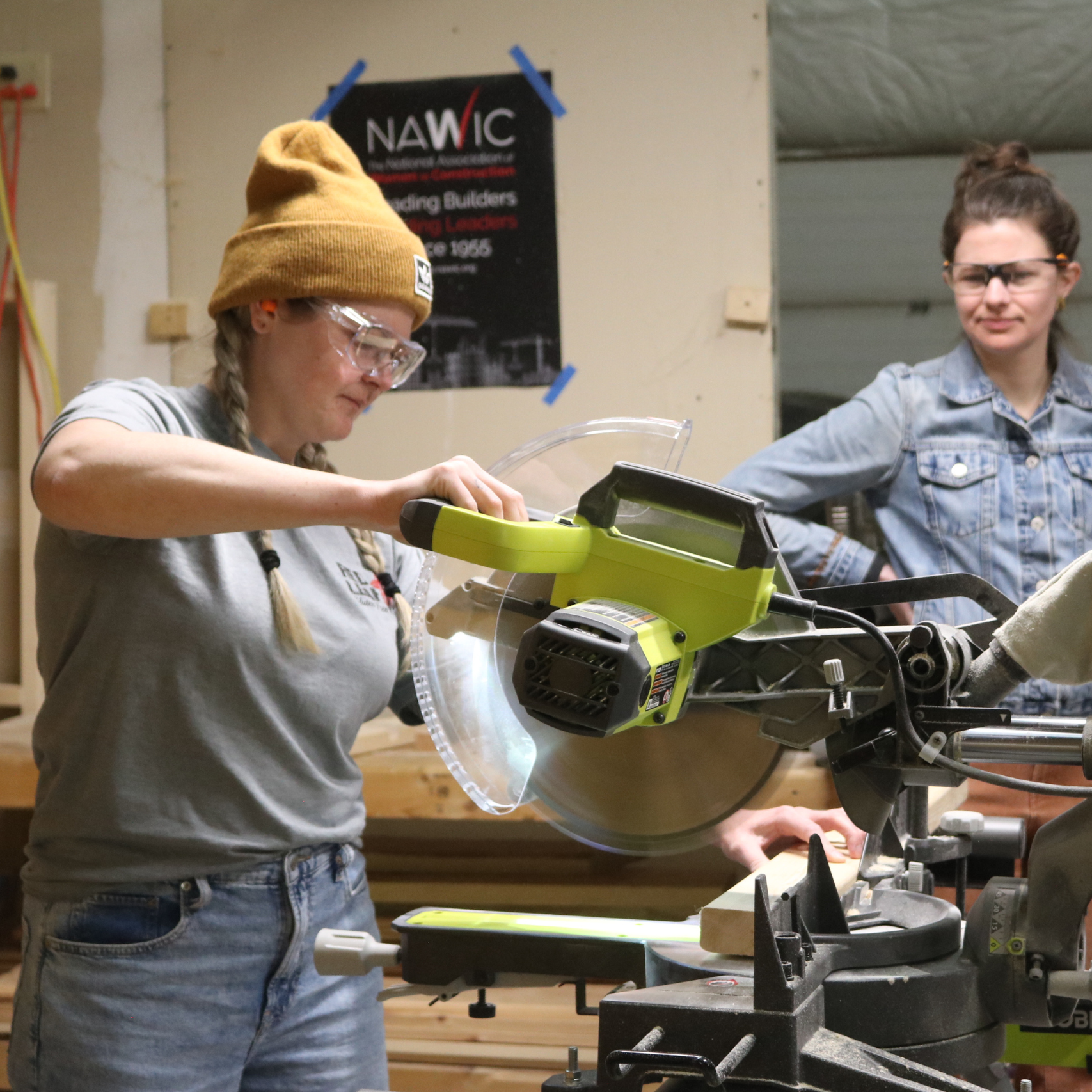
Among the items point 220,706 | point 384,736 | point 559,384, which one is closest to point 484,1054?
point 384,736

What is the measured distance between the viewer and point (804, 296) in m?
2.61

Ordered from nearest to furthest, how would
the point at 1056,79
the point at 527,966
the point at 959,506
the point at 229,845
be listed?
the point at 527,966 → the point at 229,845 → the point at 959,506 → the point at 1056,79

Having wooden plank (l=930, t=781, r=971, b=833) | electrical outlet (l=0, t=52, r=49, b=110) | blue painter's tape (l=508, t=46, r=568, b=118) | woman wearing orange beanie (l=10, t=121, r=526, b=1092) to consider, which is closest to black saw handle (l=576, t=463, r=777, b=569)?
woman wearing orange beanie (l=10, t=121, r=526, b=1092)

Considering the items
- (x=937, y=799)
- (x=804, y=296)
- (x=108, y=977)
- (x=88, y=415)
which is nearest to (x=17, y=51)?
(x=804, y=296)

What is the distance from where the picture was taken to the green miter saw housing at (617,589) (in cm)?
82

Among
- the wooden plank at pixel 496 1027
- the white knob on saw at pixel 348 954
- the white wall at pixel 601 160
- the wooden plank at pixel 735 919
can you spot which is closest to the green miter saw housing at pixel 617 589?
the wooden plank at pixel 735 919

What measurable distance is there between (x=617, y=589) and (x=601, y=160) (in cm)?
199

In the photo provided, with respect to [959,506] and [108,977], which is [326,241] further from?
[959,506]

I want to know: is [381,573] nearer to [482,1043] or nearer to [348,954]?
[348,954]

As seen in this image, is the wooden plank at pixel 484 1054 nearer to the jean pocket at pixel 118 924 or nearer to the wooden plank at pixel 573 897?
the wooden plank at pixel 573 897

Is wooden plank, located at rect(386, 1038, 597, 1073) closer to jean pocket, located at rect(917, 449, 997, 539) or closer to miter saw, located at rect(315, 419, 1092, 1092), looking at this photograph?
jean pocket, located at rect(917, 449, 997, 539)

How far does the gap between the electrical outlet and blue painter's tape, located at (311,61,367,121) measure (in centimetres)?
64

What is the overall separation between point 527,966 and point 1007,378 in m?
1.66

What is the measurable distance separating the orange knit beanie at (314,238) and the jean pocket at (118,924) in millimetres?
639
